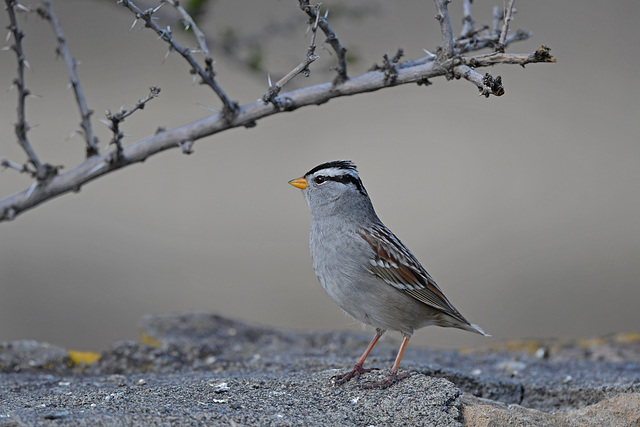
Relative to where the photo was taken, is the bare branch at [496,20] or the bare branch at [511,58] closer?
the bare branch at [511,58]

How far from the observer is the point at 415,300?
14.0 feet

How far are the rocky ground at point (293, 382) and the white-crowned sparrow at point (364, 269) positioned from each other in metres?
0.29

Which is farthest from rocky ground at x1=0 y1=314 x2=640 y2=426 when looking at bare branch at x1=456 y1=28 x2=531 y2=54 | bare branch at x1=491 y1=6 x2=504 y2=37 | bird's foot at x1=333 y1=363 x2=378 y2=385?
bare branch at x1=491 y1=6 x2=504 y2=37

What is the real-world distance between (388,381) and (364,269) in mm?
640

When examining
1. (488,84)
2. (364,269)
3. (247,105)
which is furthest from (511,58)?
(247,105)

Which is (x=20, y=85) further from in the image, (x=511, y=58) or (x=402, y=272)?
(x=511, y=58)

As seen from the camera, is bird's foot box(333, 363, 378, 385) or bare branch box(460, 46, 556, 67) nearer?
bare branch box(460, 46, 556, 67)

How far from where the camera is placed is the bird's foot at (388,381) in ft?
12.3

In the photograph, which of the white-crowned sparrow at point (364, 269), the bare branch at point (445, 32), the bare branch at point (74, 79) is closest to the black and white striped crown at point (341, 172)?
the white-crowned sparrow at point (364, 269)

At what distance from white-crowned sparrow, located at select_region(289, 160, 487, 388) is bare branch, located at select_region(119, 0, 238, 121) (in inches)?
29.4

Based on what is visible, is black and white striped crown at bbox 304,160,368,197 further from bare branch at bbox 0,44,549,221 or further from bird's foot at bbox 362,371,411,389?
bird's foot at bbox 362,371,411,389

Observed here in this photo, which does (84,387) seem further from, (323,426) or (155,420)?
(323,426)

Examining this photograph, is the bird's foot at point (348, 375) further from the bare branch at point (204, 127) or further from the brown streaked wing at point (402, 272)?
the bare branch at point (204, 127)

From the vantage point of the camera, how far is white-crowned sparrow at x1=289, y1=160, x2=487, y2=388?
4.14m
